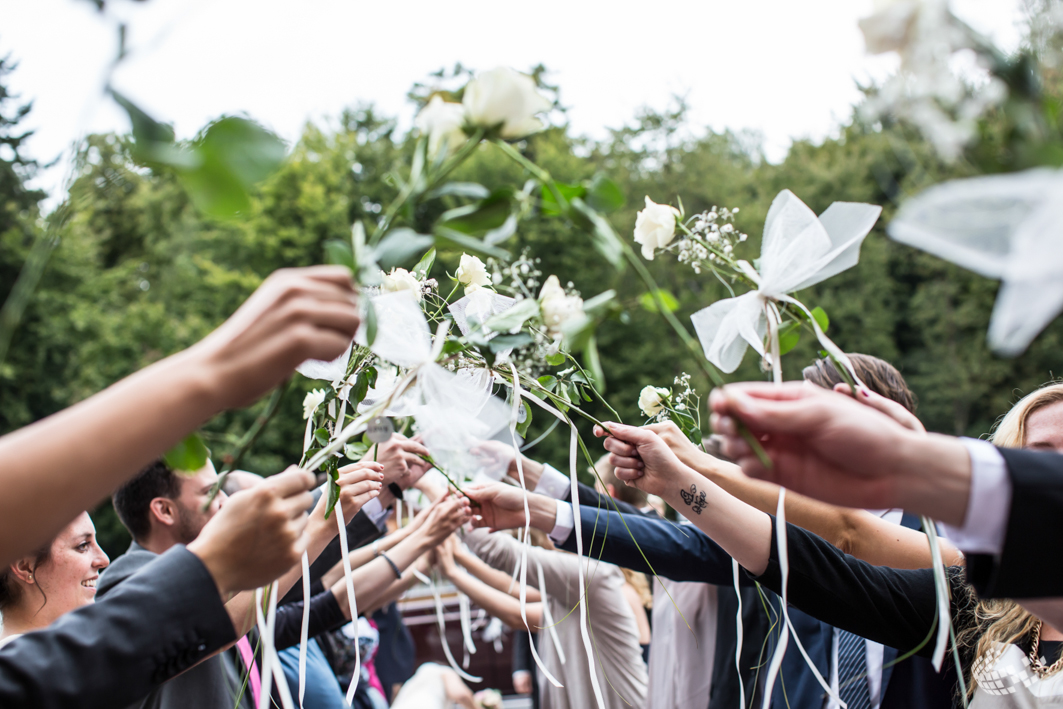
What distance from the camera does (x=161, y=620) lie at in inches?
44.3

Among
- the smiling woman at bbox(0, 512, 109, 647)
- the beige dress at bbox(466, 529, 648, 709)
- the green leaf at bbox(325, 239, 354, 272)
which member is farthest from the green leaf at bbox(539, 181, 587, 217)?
the beige dress at bbox(466, 529, 648, 709)

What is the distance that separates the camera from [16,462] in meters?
0.90

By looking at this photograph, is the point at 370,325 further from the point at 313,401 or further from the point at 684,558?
the point at 684,558

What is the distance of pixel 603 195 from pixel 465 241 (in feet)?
0.94

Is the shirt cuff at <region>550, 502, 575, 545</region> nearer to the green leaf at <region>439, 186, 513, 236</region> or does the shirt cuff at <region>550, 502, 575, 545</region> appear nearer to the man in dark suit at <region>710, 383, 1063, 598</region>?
the man in dark suit at <region>710, 383, 1063, 598</region>

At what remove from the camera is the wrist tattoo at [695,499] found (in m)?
1.92

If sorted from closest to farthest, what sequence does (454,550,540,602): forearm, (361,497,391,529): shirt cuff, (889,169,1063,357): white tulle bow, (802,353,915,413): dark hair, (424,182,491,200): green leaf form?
(889,169,1063,357): white tulle bow → (424,182,491,200): green leaf → (802,353,915,413): dark hair → (361,497,391,529): shirt cuff → (454,550,540,602): forearm

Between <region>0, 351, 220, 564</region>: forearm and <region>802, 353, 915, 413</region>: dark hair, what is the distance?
213 cm

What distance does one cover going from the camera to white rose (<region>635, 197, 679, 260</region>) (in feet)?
5.50

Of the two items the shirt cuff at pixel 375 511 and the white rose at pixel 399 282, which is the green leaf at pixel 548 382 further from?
the shirt cuff at pixel 375 511

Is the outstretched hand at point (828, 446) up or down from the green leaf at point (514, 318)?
down

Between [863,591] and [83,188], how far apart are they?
6.30ft

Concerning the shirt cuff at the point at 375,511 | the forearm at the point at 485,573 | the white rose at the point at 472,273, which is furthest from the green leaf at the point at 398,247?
the forearm at the point at 485,573

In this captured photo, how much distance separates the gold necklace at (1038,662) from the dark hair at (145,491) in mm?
2754
